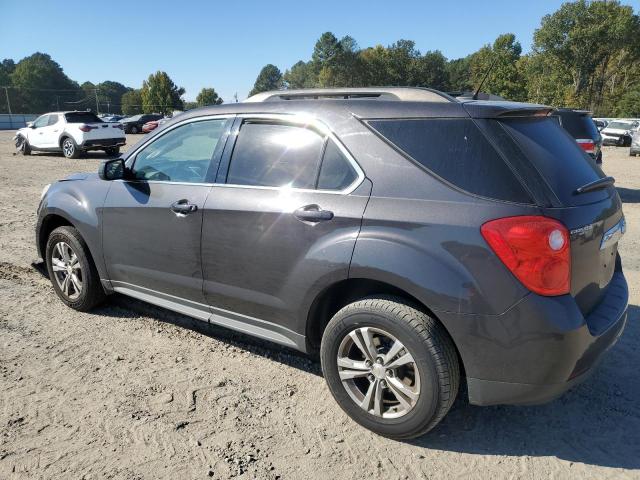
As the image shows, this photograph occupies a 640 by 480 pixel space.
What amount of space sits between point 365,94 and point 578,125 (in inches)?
315

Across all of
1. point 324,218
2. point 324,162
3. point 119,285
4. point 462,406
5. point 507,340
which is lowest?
point 462,406

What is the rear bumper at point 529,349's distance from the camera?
87.4 inches

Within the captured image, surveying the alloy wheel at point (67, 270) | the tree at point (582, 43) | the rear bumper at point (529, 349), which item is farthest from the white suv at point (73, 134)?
the tree at point (582, 43)

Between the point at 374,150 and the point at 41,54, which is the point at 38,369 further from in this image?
the point at 41,54

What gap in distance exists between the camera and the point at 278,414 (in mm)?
2932

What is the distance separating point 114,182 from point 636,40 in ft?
230

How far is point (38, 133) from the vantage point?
18.7 meters

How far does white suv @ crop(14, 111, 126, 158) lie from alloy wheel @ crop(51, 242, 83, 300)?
14.6m

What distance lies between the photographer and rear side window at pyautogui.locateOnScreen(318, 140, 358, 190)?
8.98 ft

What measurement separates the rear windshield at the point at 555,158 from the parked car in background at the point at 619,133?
31181mm

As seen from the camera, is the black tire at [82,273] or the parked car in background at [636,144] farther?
the parked car in background at [636,144]

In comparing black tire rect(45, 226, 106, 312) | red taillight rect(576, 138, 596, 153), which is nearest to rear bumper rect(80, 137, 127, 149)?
black tire rect(45, 226, 106, 312)

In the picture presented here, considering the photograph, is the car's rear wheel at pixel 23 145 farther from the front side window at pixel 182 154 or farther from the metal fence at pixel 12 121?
the metal fence at pixel 12 121

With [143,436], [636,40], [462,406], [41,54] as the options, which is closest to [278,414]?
[143,436]
